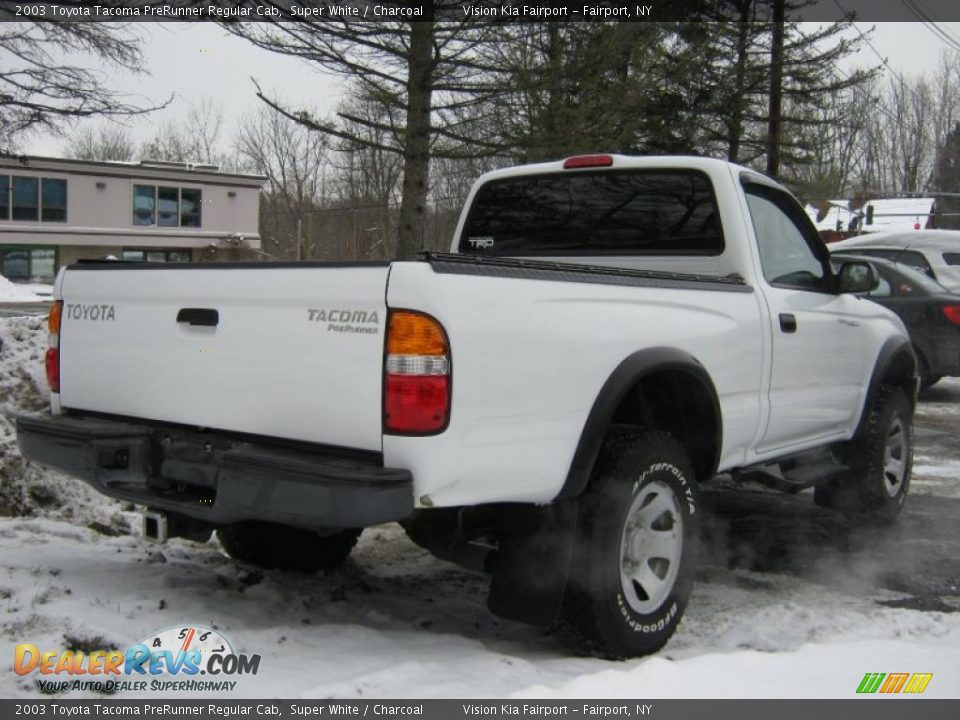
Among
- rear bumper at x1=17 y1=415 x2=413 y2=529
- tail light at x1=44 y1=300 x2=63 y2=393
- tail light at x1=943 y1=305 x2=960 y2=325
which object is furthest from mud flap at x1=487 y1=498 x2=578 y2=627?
tail light at x1=943 y1=305 x2=960 y2=325

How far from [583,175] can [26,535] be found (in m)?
3.47

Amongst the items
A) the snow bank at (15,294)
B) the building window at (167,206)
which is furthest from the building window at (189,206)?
the snow bank at (15,294)

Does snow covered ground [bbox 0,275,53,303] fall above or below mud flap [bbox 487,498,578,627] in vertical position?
above

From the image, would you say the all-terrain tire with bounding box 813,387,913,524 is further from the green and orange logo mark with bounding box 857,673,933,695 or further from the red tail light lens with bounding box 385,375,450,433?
the red tail light lens with bounding box 385,375,450,433

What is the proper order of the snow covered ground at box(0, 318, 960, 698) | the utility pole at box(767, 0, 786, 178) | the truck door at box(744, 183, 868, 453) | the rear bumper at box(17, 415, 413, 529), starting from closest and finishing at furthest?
1. the rear bumper at box(17, 415, 413, 529)
2. the snow covered ground at box(0, 318, 960, 698)
3. the truck door at box(744, 183, 868, 453)
4. the utility pole at box(767, 0, 786, 178)

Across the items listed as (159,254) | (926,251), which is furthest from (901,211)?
(159,254)

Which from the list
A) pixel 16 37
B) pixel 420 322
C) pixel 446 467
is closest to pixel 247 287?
pixel 420 322

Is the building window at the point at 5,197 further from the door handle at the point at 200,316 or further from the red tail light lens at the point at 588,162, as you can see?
the door handle at the point at 200,316

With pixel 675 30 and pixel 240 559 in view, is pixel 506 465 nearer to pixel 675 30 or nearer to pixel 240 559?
pixel 240 559

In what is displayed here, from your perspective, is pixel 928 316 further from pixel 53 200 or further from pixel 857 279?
pixel 53 200

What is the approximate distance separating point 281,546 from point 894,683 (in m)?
2.76

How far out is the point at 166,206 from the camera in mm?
35562

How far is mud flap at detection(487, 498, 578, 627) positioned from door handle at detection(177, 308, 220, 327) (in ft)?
4.15

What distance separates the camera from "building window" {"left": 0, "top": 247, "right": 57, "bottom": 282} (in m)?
32.2
